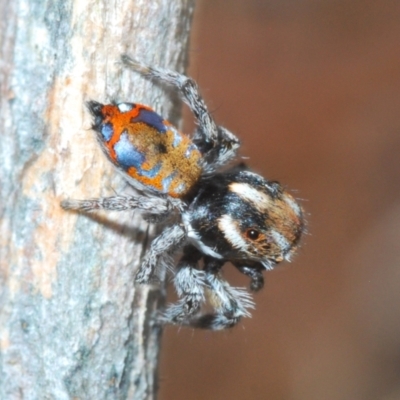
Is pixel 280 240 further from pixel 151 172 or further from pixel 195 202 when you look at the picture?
pixel 151 172

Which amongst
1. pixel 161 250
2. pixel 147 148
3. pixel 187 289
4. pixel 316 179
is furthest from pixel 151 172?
pixel 316 179

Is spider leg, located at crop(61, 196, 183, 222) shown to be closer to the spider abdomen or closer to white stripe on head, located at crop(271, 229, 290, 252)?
the spider abdomen

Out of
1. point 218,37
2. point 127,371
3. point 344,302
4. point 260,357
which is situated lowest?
point 260,357

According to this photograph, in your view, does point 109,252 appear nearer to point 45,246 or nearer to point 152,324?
point 45,246

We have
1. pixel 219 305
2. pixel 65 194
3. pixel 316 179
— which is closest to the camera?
pixel 65 194

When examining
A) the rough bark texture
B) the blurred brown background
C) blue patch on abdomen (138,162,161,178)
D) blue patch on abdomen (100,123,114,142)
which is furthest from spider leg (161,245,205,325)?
the blurred brown background

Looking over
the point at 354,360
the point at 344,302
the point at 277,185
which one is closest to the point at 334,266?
the point at 344,302

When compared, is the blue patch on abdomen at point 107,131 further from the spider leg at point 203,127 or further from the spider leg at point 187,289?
the spider leg at point 187,289

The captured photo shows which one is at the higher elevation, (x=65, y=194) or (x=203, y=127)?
(x=203, y=127)
